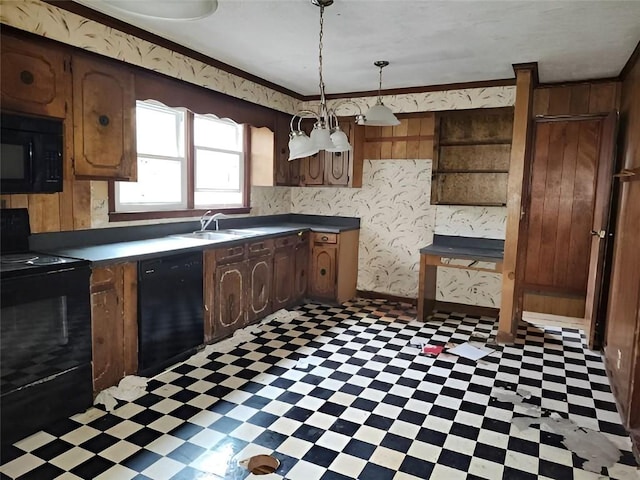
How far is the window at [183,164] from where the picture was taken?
3.65m

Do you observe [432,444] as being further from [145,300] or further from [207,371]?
[145,300]

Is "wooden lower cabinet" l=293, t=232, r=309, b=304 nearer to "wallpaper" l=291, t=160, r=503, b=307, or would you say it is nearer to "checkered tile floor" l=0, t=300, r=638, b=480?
"wallpaper" l=291, t=160, r=503, b=307

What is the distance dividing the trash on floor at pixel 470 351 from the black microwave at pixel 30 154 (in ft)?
10.4

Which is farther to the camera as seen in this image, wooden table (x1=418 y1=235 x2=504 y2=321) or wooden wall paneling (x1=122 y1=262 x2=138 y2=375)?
wooden table (x1=418 y1=235 x2=504 y2=321)

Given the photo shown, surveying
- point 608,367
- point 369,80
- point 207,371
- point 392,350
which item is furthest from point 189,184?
point 608,367

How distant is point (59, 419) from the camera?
8.14ft

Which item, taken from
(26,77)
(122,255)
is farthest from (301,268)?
(26,77)

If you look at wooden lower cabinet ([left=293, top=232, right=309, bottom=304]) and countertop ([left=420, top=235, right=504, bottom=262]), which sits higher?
countertop ([left=420, top=235, right=504, bottom=262])

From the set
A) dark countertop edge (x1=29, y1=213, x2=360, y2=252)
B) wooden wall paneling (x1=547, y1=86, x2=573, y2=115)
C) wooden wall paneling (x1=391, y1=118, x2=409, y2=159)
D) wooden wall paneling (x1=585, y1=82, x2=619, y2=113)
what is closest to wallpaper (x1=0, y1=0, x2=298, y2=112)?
dark countertop edge (x1=29, y1=213, x2=360, y2=252)

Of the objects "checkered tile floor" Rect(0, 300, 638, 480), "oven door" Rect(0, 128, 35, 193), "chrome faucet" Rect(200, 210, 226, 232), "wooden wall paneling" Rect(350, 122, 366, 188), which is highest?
"wooden wall paneling" Rect(350, 122, 366, 188)

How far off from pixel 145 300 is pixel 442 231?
3.27 m

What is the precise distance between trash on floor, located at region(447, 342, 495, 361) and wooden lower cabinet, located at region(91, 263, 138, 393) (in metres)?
2.50

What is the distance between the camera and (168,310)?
320cm

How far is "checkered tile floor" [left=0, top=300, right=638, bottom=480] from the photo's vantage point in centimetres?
215
